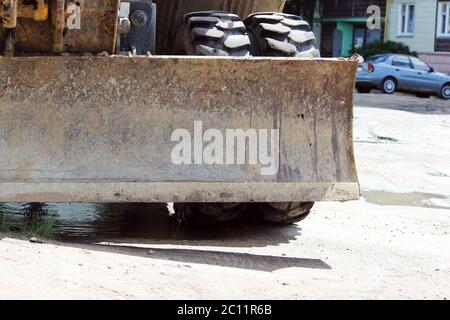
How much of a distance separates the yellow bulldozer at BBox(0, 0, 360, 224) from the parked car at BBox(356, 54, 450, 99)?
2209 cm

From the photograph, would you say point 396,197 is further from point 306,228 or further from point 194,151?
point 194,151

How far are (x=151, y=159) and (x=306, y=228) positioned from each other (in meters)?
1.48

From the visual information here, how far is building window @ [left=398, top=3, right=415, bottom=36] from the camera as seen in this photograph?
37000 millimetres

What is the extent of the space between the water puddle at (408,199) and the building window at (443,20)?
27.7m

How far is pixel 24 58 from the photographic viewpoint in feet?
18.0

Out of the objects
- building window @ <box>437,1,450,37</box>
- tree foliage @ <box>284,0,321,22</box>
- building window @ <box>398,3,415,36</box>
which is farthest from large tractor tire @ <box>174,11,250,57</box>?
tree foliage @ <box>284,0,321,22</box>

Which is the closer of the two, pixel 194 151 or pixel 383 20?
pixel 194 151

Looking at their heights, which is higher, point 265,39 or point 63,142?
point 265,39

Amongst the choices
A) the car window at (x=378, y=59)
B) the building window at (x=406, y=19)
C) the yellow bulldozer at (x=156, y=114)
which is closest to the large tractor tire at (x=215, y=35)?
the yellow bulldozer at (x=156, y=114)

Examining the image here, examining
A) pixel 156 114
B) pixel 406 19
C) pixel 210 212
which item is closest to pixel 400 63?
pixel 406 19

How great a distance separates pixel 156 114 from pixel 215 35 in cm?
62

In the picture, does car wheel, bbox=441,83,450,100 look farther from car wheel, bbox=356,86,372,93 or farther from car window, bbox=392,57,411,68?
car wheel, bbox=356,86,372,93
